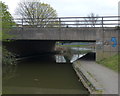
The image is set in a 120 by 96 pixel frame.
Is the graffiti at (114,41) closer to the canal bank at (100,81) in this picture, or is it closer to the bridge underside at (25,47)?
the canal bank at (100,81)

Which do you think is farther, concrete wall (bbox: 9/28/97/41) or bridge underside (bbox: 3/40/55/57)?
bridge underside (bbox: 3/40/55/57)

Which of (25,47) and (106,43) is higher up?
Answer: (106,43)

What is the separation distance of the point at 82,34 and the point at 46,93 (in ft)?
32.3

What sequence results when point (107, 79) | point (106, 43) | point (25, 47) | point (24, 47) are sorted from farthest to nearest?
1. point (25, 47)
2. point (24, 47)
3. point (106, 43)
4. point (107, 79)

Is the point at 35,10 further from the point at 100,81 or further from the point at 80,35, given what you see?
the point at 100,81

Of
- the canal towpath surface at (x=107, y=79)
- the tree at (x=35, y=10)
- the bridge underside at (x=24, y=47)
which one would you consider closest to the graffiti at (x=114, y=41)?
the canal towpath surface at (x=107, y=79)

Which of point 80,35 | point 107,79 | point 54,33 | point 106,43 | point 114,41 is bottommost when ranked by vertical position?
point 107,79

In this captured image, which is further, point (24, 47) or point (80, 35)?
point (24, 47)

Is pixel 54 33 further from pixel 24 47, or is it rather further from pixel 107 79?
pixel 107 79

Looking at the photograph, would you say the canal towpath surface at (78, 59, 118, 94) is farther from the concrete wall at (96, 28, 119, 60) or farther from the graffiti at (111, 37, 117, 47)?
the graffiti at (111, 37, 117, 47)

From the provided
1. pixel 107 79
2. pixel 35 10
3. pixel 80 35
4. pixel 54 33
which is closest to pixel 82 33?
pixel 80 35

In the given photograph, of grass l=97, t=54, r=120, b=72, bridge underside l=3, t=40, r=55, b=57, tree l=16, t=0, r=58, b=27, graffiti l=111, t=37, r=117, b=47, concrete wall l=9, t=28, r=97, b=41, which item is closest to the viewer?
grass l=97, t=54, r=120, b=72

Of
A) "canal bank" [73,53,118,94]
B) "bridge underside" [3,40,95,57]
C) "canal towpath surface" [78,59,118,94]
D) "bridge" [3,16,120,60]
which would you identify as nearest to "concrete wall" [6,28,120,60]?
"bridge" [3,16,120,60]

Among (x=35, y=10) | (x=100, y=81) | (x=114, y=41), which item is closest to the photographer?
(x=100, y=81)
